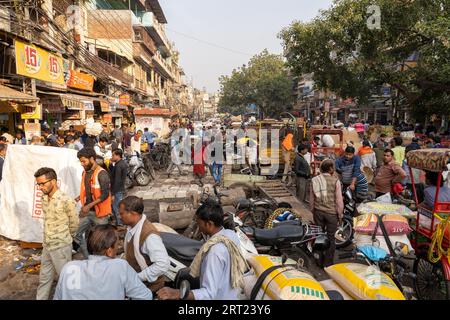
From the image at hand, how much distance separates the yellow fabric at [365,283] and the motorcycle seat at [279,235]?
1.43m

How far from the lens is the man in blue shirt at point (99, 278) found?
2143 millimetres

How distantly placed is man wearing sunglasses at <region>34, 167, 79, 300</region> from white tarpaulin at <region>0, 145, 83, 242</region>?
2.10m

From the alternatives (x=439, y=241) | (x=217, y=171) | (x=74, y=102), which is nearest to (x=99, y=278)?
(x=439, y=241)

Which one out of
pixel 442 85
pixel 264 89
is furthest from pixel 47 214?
pixel 264 89

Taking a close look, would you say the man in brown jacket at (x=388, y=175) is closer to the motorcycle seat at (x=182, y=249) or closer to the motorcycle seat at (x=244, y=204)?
the motorcycle seat at (x=244, y=204)

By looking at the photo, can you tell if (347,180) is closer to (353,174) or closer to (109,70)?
(353,174)

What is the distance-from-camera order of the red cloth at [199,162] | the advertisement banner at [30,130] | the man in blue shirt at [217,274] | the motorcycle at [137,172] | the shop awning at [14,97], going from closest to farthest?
the man in blue shirt at [217,274]
the shop awning at [14,97]
the advertisement banner at [30,130]
the red cloth at [199,162]
the motorcycle at [137,172]

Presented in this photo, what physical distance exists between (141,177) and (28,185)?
5629 millimetres

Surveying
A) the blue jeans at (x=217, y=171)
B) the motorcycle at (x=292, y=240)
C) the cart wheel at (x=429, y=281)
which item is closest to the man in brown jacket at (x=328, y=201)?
the motorcycle at (x=292, y=240)

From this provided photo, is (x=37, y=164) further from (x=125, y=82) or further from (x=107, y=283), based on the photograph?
(x=125, y=82)

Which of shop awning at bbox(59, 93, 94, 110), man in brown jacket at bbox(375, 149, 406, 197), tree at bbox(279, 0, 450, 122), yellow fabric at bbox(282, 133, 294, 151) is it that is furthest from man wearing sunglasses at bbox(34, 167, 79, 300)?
tree at bbox(279, 0, 450, 122)

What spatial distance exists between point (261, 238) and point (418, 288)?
1981 mm

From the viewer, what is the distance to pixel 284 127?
1285 cm

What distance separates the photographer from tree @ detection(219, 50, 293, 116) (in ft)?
151
